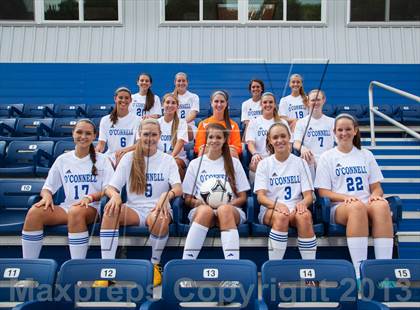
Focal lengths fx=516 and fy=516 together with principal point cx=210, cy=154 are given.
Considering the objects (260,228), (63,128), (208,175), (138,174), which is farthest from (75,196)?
(63,128)

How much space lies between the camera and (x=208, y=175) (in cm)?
367

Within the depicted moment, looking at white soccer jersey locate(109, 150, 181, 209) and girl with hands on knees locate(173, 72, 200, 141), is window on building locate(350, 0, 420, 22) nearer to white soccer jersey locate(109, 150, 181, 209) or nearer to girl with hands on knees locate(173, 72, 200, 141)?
girl with hands on knees locate(173, 72, 200, 141)

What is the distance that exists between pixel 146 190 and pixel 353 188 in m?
1.45

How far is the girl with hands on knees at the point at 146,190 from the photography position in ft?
11.3

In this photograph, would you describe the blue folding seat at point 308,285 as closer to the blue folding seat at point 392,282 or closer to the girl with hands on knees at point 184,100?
the blue folding seat at point 392,282

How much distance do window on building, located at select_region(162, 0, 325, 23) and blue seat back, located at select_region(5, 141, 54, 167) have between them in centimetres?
353

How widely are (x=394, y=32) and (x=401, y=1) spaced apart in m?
0.54

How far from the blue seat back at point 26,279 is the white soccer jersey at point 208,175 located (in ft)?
4.29

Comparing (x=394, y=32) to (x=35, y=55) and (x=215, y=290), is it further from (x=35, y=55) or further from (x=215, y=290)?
(x=215, y=290)

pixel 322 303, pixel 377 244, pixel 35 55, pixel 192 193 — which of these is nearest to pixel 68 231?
pixel 192 193

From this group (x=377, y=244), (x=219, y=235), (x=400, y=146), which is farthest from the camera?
(x=400, y=146)

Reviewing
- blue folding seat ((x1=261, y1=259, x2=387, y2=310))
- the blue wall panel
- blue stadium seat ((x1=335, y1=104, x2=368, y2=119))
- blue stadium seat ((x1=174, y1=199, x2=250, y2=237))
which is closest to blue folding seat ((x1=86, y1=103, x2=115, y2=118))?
the blue wall panel

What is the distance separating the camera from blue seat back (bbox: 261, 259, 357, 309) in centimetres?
252

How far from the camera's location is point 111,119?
14.9 feet
